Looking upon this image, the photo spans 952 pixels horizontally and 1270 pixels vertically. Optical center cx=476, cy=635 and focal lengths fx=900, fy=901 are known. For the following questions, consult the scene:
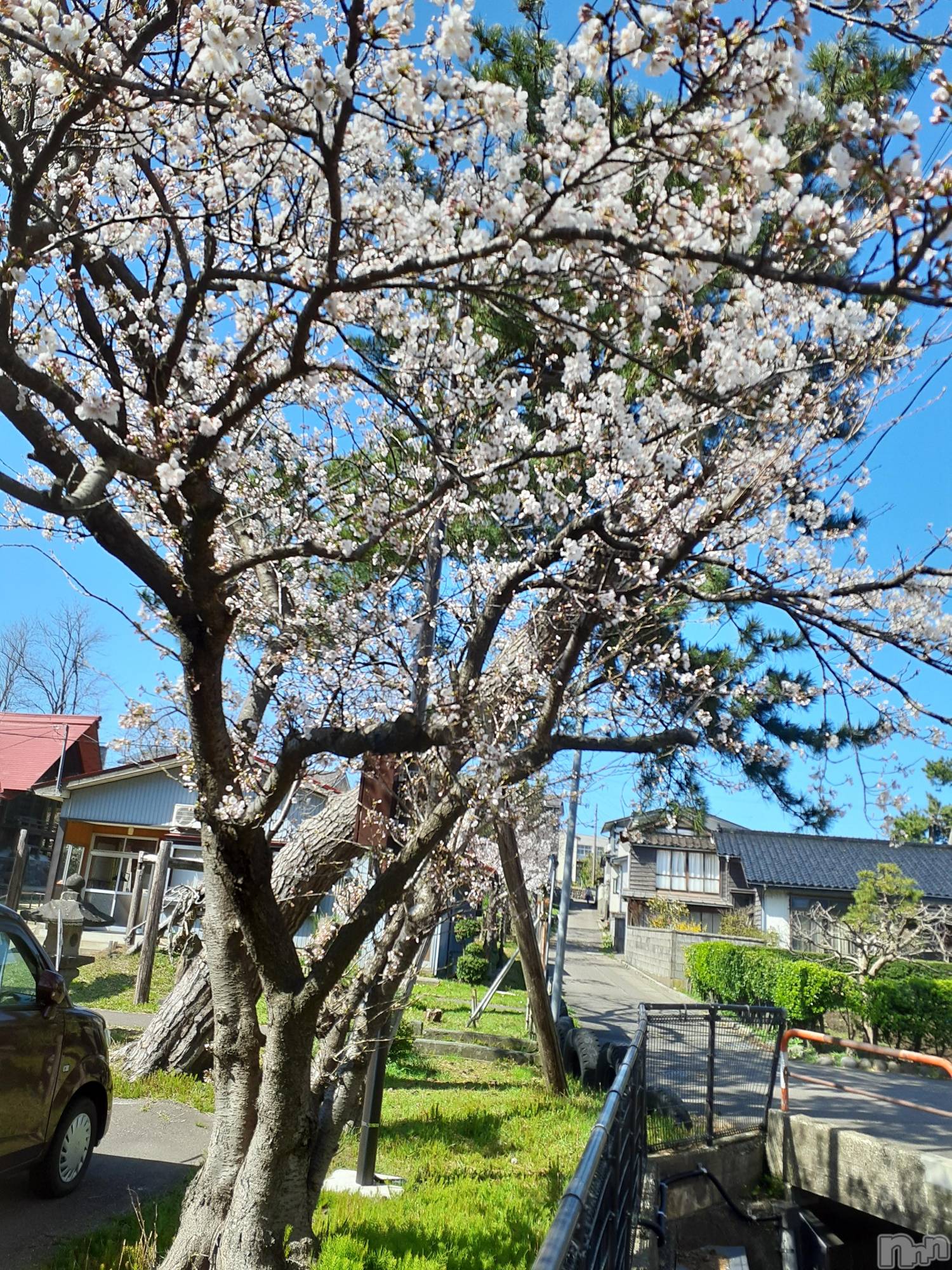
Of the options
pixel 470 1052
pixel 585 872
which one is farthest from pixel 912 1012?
pixel 585 872

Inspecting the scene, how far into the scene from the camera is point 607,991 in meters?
22.2

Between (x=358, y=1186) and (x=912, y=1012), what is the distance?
40.1 feet

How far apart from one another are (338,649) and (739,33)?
3838 millimetres

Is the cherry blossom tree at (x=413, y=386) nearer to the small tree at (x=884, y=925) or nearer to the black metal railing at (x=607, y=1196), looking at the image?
the black metal railing at (x=607, y=1196)

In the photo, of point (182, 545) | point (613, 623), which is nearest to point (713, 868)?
point (613, 623)

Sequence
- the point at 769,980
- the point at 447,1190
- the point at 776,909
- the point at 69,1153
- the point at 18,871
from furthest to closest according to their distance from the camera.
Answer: the point at 776,909, the point at 769,980, the point at 18,871, the point at 447,1190, the point at 69,1153

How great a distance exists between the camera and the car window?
5.30m

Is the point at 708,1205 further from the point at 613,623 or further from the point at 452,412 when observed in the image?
the point at 452,412

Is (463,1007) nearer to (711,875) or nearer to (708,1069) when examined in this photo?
(708,1069)

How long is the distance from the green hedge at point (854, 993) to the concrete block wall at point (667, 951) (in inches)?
127

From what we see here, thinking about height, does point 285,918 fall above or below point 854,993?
above

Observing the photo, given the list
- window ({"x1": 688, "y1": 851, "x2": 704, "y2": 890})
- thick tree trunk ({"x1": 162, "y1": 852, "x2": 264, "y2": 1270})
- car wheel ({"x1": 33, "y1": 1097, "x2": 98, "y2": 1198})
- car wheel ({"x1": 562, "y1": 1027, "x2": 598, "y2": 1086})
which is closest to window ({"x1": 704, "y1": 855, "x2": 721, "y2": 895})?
window ({"x1": 688, "y1": 851, "x2": 704, "y2": 890})

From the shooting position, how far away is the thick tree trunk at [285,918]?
21.2 feet

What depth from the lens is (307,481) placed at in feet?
18.5
